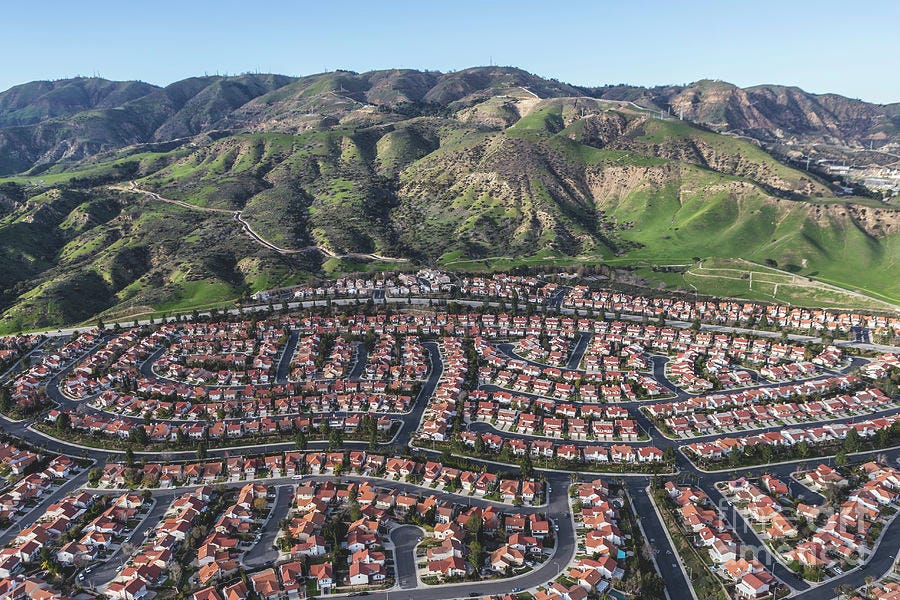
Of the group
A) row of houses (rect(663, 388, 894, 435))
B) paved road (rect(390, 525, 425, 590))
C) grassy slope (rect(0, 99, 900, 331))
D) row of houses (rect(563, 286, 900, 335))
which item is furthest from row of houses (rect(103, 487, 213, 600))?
row of houses (rect(563, 286, 900, 335))

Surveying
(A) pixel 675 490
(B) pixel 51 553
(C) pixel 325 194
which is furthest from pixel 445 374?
(C) pixel 325 194

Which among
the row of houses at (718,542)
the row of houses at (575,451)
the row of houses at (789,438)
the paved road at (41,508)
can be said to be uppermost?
the row of houses at (789,438)

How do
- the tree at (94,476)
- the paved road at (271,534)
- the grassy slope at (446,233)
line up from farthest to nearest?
the grassy slope at (446,233) → the tree at (94,476) → the paved road at (271,534)

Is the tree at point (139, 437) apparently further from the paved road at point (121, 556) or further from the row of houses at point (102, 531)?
the paved road at point (121, 556)

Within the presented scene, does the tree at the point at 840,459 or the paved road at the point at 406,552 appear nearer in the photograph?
the paved road at the point at 406,552

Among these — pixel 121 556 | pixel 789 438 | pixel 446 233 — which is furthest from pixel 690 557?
pixel 446 233

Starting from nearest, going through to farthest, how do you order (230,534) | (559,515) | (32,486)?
(230,534)
(559,515)
(32,486)

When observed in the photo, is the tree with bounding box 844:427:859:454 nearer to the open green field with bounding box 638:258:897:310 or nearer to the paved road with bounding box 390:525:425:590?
the paved road with bounding box 390:525:425:590

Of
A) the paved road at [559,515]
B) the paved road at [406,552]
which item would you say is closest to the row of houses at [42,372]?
the paved road at [559,515]

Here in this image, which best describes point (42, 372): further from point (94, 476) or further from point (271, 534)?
point (271, 534)
